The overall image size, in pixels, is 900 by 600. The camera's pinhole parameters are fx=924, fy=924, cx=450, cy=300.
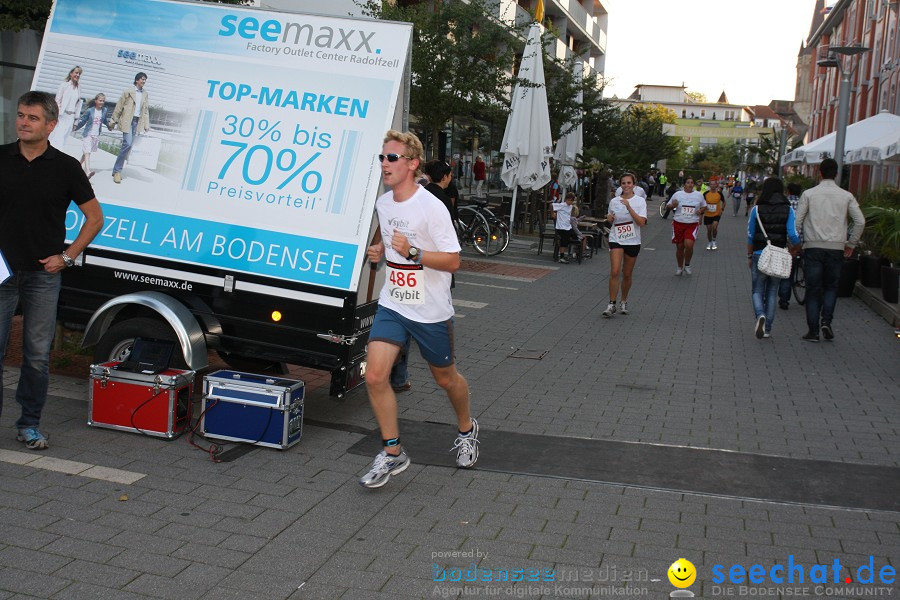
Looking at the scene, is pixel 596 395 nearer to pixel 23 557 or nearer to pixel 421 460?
pixel 421 460

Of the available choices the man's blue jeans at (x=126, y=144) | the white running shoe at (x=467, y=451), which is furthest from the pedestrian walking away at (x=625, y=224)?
the man's blue jeans at (x=126, y=144)

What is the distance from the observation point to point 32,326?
5.46 metres

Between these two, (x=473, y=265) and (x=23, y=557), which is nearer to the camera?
(x=23, y=557)

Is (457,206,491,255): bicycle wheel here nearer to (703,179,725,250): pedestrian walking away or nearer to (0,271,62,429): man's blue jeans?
(703,179,725,250): pedestrian walking away

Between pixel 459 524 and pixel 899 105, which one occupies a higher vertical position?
pixel 899 105

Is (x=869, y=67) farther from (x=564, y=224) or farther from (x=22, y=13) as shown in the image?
Answer: (x=22, y=13)

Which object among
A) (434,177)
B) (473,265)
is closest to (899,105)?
(473,265)

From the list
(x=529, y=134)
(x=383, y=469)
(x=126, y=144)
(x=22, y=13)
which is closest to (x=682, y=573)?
(x=383, y=469)

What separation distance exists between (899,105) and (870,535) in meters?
30.6

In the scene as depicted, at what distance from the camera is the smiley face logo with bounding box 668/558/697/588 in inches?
160

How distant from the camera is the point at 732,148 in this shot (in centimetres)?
14375

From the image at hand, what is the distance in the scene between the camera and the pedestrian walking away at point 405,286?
17.0 feet

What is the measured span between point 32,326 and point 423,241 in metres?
2.38

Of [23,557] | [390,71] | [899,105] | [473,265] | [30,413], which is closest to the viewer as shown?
[23,557]
